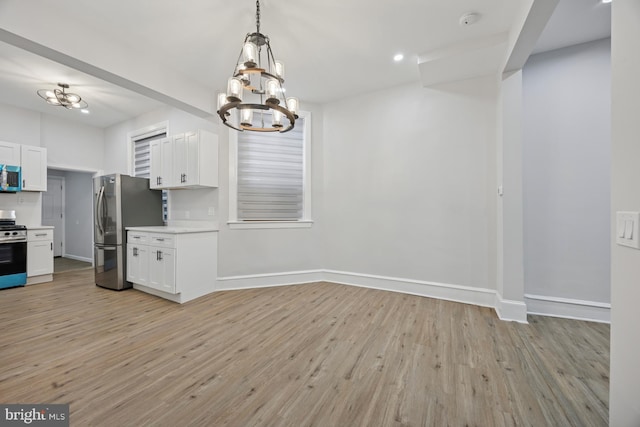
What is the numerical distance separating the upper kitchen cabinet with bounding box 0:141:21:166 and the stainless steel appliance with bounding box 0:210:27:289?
0.81m

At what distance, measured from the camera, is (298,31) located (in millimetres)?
2549

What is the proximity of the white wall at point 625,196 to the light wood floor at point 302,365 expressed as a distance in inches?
30.8

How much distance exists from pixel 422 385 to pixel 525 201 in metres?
2.45

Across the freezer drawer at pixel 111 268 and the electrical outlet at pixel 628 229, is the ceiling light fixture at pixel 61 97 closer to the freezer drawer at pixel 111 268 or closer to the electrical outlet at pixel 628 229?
the freezer drawer at pixel 111 268

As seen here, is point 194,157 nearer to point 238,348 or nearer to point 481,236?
point 238,348

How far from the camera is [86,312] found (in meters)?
2.89

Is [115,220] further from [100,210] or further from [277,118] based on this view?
[277,118]

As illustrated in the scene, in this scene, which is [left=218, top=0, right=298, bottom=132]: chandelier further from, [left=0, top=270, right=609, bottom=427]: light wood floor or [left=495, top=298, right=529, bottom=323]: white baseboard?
[left=495, top=298, right=529, bottom=323]: white baseboard

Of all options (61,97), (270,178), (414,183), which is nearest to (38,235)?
(61,97)

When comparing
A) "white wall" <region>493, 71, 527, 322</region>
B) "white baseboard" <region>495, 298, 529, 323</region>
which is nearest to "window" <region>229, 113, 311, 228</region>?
"white wall" <region>493, 71, 527, 322</region>

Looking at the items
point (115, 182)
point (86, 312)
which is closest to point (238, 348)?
point (86, 312)

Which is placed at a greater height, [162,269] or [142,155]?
[142,155]

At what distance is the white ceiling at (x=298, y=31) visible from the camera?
2.21 m

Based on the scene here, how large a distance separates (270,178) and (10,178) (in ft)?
13.6
